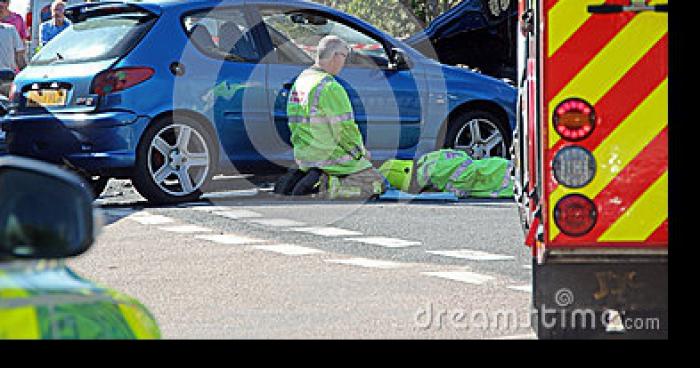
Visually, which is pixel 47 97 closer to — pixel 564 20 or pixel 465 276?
pixel 465 276

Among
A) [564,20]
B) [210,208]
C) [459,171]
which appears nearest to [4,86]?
[210,208]

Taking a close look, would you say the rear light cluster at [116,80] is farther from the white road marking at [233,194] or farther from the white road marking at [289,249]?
the white road marking at [289,249]

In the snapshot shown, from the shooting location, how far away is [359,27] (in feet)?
45.1

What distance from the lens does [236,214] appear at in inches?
462

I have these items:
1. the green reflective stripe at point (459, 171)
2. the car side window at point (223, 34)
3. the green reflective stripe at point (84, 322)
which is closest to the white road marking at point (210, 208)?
the car side window at point (223, 34)

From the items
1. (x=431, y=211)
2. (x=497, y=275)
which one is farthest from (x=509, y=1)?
(x=497, y=275)

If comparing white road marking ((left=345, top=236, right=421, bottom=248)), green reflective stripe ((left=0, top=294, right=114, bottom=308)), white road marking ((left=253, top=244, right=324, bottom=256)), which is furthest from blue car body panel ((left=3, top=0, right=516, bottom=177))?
green reflective stripe ((left=0, top=294, right=114, bottom=308))

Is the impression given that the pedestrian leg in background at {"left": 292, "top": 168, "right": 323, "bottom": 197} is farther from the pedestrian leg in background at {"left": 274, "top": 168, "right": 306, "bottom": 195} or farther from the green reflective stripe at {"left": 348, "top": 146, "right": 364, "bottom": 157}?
the green reflective stripe at {"left": 348, "top": 146, "right": 364, "bottom": 157}

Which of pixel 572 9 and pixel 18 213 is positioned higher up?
pixel 572 9

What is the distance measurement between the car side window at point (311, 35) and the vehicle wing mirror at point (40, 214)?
1029 centimetres

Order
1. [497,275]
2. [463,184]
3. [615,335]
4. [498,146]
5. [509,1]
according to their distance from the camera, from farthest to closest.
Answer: [509,1] → [498,146] → [463,184] → [497,275] → [615,335]

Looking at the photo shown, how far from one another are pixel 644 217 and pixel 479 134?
8.72 m
